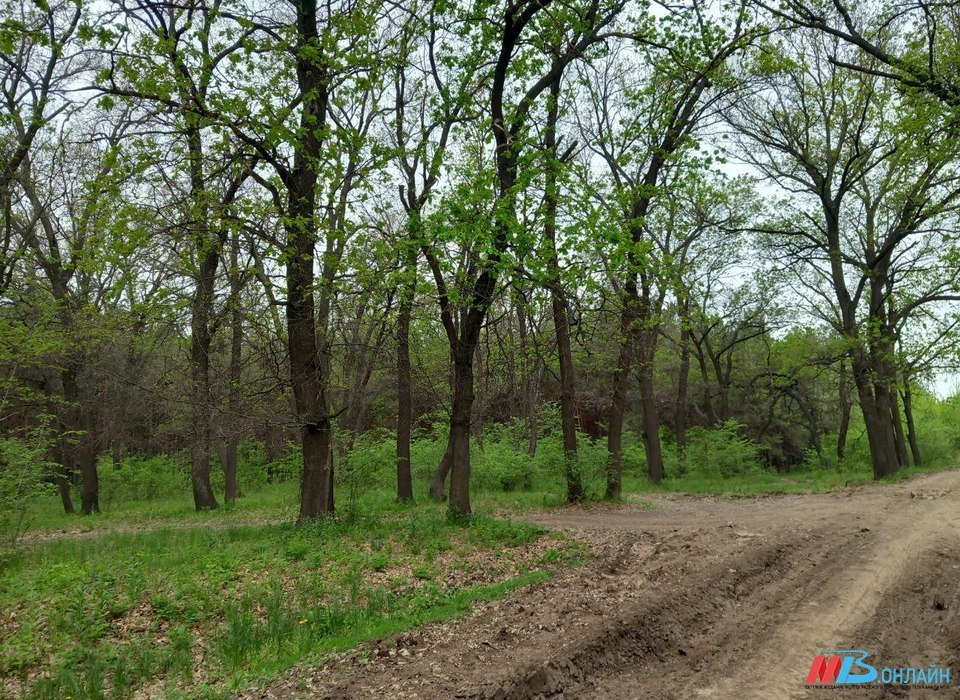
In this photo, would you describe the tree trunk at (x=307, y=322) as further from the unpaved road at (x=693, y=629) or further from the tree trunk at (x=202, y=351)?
the unpaved road at (x=693, y=629)

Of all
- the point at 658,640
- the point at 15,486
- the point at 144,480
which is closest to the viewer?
the point at 658,640

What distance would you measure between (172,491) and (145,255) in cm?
2058

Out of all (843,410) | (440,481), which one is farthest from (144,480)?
(843,410)

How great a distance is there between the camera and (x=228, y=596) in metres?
6.72

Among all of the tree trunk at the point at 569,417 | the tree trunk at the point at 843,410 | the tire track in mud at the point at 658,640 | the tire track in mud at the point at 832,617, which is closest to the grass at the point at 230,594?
the tire track in mud at the point at 658,640

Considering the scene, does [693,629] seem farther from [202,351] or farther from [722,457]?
[722,457]

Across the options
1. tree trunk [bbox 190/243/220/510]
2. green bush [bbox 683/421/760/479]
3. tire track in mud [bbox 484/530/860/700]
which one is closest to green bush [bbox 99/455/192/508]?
tree trunk [bbox 190/243/220/510]

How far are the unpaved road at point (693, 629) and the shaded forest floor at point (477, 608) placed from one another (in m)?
0.02

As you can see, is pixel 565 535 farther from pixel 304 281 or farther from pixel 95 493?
pixel 95 493

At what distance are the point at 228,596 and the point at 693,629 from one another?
195 inches

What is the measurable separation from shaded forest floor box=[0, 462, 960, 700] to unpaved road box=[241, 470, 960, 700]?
0.02 meters

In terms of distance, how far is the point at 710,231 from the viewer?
23562 millimetres

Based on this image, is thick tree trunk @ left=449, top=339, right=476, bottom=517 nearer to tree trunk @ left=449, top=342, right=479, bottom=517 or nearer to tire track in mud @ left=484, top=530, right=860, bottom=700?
tree trunk @ left=449, top=342, right=479, bottom=517

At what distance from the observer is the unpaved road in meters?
4.19
